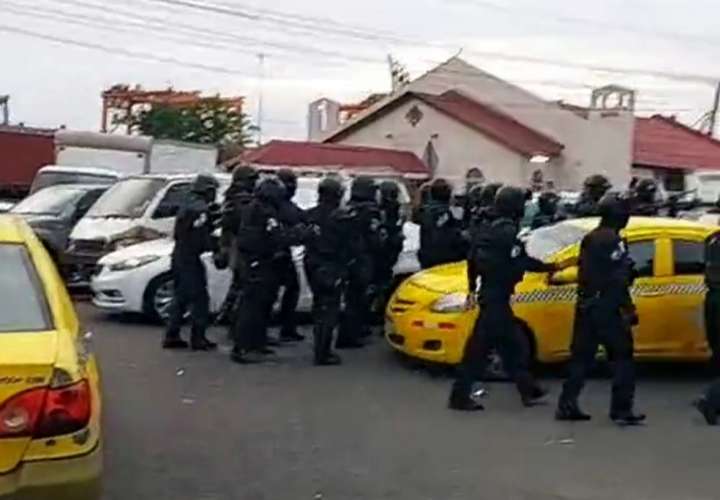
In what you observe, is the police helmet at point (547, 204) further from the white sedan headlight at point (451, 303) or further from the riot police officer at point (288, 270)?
the white sedan headlight at point (451, 303)

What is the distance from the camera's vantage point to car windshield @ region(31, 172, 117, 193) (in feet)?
77.1

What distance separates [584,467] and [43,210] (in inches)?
504

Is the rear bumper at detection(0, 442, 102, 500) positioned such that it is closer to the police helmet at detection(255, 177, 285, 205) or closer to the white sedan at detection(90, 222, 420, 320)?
the police helmet at detection(255, 177, 285, 205)

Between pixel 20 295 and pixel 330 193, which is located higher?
pixel 330 193

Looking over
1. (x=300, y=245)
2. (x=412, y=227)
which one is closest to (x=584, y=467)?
Answer: (x=300, y=245)

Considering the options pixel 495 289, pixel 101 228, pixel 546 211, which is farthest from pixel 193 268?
pixel 546 211

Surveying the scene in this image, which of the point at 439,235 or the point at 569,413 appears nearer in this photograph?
the point at 569,413

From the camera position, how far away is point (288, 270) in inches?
575

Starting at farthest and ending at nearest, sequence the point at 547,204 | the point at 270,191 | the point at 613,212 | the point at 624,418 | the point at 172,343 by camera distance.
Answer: the point at 547,204 < the point at 172,343 < the point at 270,191 < the point at 624,418 < the point at 613,212

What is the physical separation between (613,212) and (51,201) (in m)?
11.9

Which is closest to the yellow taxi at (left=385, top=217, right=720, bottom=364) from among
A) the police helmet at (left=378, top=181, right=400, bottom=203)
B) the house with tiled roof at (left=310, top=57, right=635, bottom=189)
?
the police helmet at (left=378, top=181, right=400, bottom=203)

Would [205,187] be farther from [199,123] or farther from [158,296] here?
[199,123]

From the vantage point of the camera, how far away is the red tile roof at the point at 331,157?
1667 inches

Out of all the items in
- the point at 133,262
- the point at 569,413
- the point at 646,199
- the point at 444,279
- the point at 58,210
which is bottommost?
the point at 569,413
